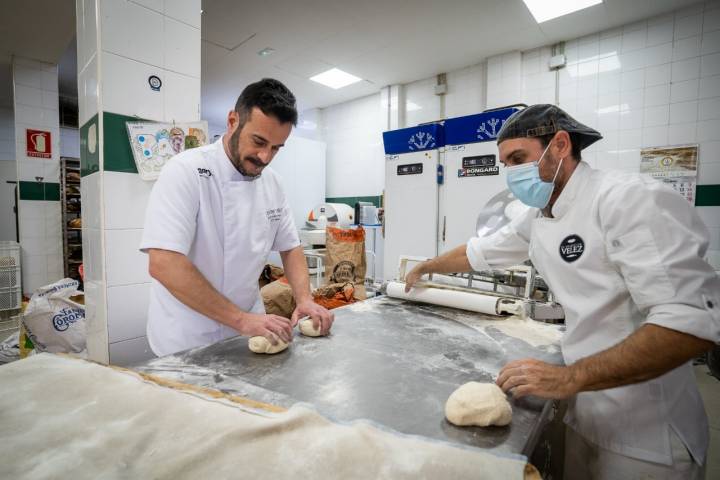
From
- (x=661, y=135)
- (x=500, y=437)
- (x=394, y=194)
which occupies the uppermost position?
(x=661, y=135)

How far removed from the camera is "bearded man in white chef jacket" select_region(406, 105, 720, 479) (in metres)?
0.85

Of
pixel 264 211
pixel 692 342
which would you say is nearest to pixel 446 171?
pixel 264 211

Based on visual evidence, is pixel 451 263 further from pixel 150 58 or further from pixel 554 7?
pixel 554 7

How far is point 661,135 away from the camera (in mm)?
3740

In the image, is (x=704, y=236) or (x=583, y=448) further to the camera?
(x=583, y=448)

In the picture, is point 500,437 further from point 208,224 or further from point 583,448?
point 208,224

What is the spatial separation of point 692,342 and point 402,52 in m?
4.55

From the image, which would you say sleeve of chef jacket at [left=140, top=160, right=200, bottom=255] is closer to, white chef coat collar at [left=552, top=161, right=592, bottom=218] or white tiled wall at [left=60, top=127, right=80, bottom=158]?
white chef coat collar at [left=552, top=161, right=592, bottom=218]

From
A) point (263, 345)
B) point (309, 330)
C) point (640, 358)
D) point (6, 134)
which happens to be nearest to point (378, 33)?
point (309, 330)

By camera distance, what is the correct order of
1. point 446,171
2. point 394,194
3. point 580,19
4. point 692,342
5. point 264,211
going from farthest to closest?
point 580,19
point 394,194
point 446,171
point 264,211
point 692,342

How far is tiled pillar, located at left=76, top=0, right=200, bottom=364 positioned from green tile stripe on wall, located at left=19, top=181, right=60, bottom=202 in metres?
4.14

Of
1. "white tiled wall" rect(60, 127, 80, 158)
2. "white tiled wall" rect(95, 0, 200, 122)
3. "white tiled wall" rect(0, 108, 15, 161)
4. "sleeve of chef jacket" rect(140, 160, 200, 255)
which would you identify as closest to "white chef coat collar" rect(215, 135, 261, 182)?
"sleeve of chef jacket" rect(140, 160, 200, 255)

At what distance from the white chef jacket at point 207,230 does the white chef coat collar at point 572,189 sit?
110 centimetres

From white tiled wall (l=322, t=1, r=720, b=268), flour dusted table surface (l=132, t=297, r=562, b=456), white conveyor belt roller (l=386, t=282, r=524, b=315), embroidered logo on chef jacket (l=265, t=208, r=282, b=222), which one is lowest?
flour dusted table surface (l=132, t=297, r=562, b=456)
